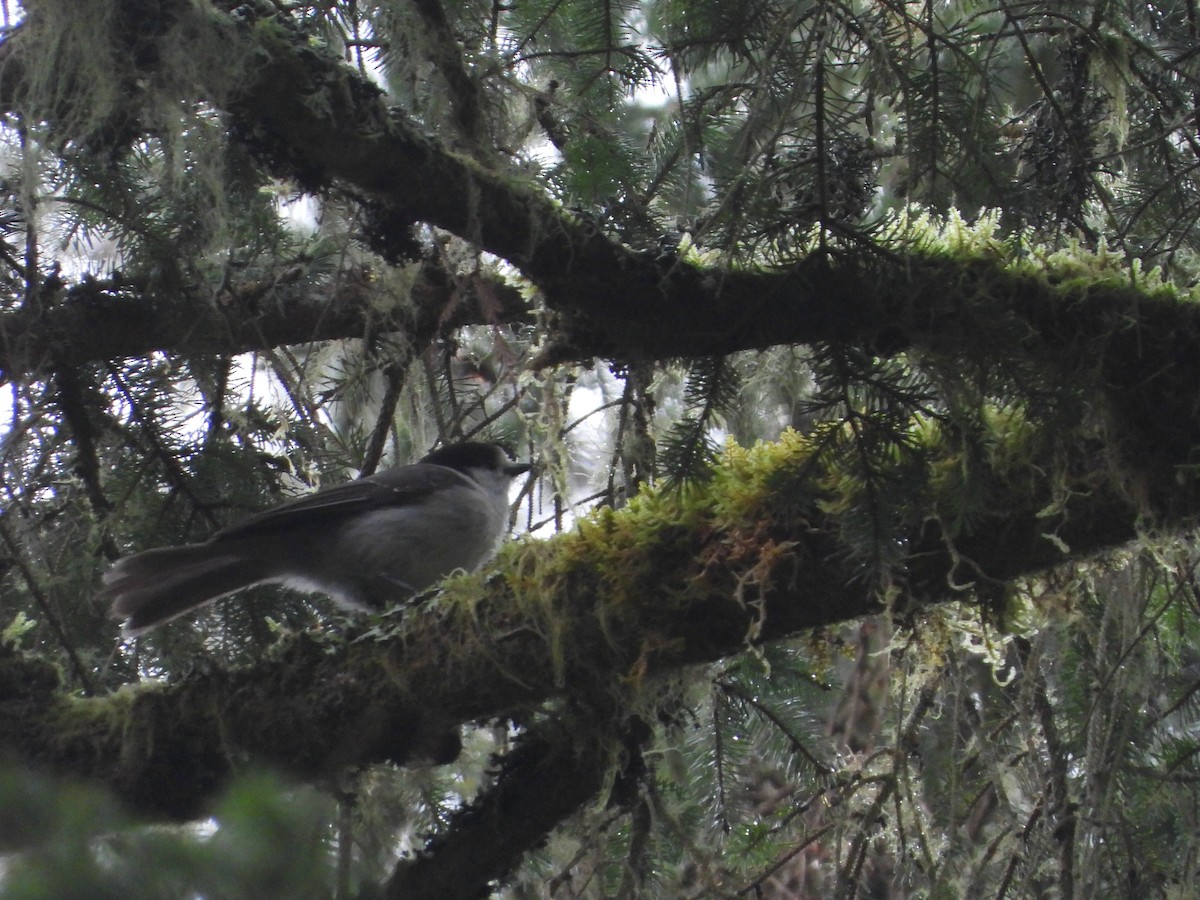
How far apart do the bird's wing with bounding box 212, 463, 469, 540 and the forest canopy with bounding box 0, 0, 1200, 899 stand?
0.11 m

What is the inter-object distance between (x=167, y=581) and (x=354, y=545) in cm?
74

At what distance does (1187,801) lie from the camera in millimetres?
3047

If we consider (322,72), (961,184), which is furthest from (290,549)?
(961,184)

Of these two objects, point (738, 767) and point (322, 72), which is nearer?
point (322, 72)

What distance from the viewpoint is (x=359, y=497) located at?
397 cm

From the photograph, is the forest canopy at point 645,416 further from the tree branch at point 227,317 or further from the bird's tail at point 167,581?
the bird's tail at point 167,581

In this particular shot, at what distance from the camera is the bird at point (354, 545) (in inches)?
134

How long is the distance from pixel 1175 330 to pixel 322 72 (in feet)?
6.14

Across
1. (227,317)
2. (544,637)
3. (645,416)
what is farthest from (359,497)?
(544,637)

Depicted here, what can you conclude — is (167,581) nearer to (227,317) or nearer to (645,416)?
(227,317)

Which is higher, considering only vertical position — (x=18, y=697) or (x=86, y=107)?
(x=86, y=107)

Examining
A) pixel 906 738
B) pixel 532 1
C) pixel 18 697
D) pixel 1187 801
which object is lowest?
pixel 1187 801

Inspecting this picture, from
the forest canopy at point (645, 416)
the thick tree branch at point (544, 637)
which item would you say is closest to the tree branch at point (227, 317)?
the forest canopy at point (645, 416)

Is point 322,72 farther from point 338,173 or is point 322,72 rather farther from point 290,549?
point 290,549
